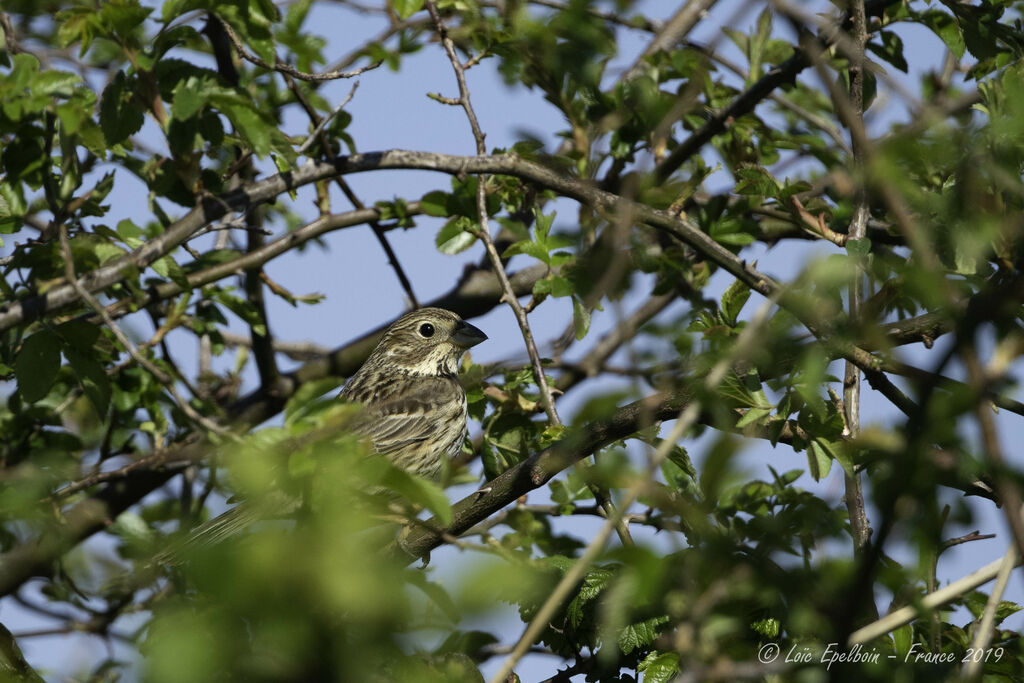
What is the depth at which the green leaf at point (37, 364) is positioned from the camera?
455 centimetres

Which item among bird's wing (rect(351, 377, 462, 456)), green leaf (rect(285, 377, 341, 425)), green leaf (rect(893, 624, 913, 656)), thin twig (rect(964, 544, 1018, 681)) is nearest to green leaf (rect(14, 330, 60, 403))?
bird's wing (rect(351, 377, 462, 456))

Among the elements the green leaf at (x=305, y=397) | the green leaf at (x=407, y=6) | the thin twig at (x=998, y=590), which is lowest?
the thin twig at (x=998, y=590)

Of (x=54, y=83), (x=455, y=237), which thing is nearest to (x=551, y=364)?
(x=455, y=237)

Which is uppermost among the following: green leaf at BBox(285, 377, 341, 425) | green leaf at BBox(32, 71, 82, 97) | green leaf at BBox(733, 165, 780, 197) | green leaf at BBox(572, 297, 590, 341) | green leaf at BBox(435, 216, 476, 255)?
green leaf at BBox(32, 71, 82, 97)

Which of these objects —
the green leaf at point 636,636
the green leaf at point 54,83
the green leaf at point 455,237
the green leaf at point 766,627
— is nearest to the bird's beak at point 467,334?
the green leaf at point 455,237

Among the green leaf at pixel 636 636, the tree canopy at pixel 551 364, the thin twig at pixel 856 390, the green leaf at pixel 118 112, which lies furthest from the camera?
the green leaf at pixel 118 112

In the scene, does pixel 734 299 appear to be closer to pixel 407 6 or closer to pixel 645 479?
pixel 407 6

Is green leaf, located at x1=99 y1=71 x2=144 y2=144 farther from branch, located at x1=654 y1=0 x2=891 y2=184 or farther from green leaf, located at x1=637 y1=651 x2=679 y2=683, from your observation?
green leaf, located at x1=637 y1=651 x2=679 y2=683

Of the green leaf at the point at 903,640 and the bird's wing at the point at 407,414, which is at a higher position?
the bird's wing at the point at 407,414

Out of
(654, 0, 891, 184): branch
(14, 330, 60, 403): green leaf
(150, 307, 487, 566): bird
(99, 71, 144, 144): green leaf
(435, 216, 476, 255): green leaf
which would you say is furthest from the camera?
(150, 307, 487, 566): bird

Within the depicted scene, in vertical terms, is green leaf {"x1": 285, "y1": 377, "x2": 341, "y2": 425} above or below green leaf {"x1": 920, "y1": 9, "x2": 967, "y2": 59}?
below

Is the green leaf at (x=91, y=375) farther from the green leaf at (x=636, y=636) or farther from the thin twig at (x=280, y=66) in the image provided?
the green leaf at (x=636, y=636)

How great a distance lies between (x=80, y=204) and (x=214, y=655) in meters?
3.61

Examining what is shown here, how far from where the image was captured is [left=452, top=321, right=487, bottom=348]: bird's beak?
7746 mm
